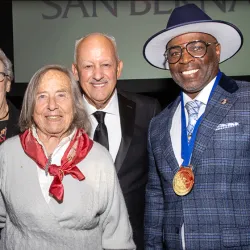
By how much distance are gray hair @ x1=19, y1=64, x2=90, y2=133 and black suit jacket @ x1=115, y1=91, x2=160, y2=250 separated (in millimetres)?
374

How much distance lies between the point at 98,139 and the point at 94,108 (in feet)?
0.58

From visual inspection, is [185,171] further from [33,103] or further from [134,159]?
[33,103]

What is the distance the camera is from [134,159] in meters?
2.42

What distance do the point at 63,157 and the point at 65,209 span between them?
22cm

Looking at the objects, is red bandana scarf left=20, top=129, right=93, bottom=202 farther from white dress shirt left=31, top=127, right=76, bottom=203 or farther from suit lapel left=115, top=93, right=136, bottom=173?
suit lapel left=115, top=93, right=136, bottom=173

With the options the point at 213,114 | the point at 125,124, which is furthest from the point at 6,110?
the point at 213,114

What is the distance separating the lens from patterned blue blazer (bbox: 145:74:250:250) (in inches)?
77.8

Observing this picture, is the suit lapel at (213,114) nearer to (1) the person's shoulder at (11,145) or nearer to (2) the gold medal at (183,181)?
(2) the gold medal at (183,181)

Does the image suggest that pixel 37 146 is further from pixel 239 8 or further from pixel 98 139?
pixel 239 8

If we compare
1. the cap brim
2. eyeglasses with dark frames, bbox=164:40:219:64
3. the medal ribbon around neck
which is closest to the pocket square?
the medal ribbon around neck

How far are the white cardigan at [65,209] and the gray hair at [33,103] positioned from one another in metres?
0.11

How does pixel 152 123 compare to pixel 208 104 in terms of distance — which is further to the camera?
pixel 152 123

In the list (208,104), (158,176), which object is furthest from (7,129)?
(208,104)

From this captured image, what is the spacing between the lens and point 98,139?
7.81 ft
